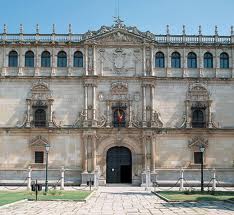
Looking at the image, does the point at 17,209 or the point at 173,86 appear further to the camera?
the point at 173,86

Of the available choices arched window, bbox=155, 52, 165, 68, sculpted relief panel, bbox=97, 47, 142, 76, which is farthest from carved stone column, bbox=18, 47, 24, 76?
arched window, bbox=155, 52, 165, 68

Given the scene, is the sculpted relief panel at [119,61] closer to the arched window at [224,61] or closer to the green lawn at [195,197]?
the arched window at [224,61]

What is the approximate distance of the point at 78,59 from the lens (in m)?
52.8

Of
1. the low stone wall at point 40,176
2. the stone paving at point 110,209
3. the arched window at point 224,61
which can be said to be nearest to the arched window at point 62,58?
the low stone wall at point 40,176

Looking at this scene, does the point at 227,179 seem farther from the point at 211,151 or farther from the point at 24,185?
the point at 24,185

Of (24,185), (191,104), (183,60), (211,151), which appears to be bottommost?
(24,185)

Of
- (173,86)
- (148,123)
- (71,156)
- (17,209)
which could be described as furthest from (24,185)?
(17,209)

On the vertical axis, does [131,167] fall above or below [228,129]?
below

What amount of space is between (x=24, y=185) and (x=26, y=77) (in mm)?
11621

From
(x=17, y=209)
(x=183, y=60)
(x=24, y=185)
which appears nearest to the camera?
(x=17, y=209)

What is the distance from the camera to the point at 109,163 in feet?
170

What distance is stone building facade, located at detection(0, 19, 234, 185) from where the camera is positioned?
50969 millimetres

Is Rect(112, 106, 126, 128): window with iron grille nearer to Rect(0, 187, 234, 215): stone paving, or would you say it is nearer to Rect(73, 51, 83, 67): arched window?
Rect(73, 51, 83, 67): arched window

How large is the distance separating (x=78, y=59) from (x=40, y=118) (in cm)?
776
